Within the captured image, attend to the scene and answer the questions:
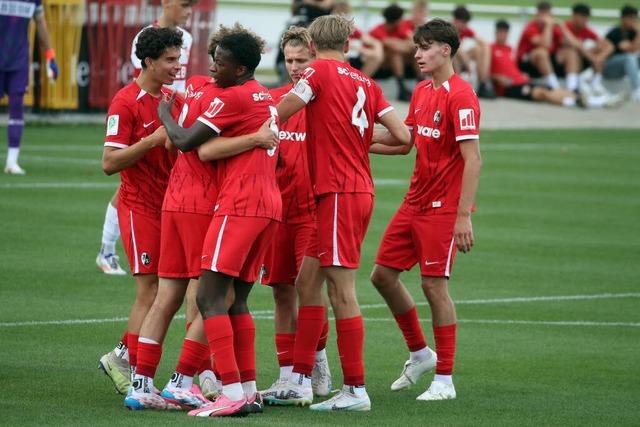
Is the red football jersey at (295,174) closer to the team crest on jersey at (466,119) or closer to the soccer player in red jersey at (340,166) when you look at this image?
the soccer player in red jersey at (340,166)

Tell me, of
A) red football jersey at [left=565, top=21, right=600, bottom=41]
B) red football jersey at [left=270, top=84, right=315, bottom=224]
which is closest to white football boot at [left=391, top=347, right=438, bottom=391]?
red football jersey at [left=270, top=84, right=315, bottom=224]

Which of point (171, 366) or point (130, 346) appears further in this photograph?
point (171, 366)

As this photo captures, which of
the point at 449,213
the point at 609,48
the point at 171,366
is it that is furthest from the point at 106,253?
the point at 609,48

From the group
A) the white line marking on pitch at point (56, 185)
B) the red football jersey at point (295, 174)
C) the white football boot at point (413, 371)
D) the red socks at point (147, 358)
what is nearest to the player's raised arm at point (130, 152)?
the red football jersey at point (295, 174)

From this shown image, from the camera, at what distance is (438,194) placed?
900cm

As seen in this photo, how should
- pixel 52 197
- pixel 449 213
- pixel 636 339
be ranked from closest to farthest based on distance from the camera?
pixel 449 213 → pixel 636 339 → pixel 52 197

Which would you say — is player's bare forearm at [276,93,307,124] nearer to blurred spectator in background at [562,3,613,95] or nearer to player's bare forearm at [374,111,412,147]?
→ player's bare forearm at [374,111,412,147]

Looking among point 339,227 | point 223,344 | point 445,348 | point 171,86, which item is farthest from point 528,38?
point 223,344

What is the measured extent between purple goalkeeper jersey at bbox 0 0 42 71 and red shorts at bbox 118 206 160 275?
10.4 m

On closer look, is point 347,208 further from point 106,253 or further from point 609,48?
point 609,48

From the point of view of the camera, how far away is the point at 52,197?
17.3m

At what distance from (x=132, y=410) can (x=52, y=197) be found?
9576 millimetres

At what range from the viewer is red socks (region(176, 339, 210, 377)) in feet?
26.5

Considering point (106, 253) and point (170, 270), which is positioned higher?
point (170, 270)
